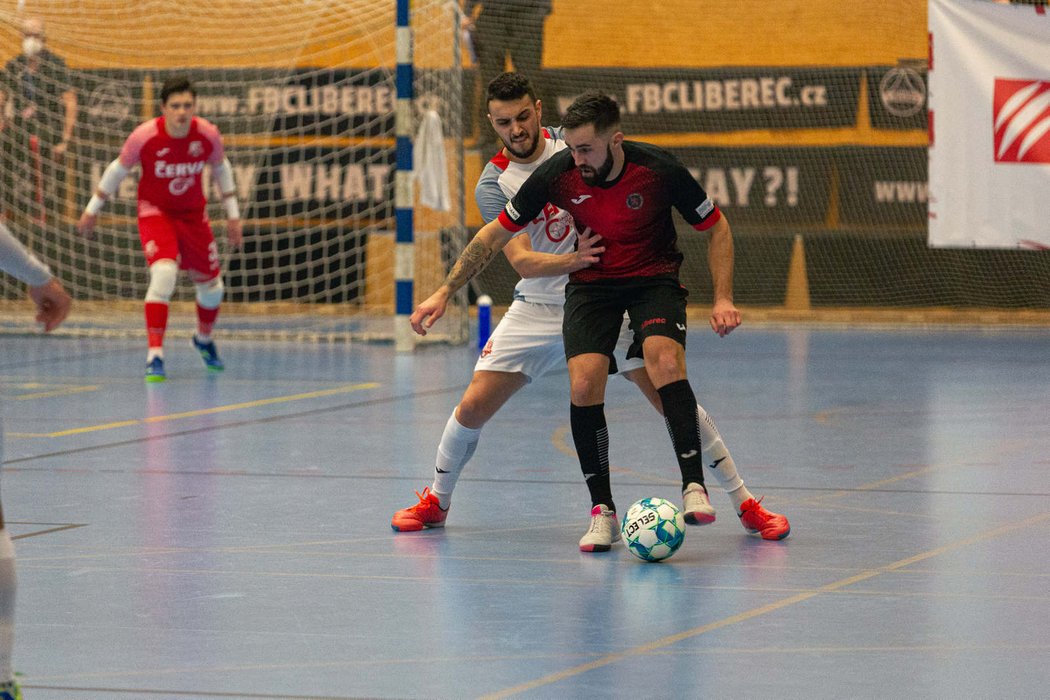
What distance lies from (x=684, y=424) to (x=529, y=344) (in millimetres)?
702

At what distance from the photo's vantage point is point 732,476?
18.7 ft

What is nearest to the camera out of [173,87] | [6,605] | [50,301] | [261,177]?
[6,605]

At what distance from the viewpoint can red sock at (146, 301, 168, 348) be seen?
11461mm

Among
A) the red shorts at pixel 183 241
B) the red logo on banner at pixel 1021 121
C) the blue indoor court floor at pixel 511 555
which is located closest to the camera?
the blue indoor court floor at pixel 511 555

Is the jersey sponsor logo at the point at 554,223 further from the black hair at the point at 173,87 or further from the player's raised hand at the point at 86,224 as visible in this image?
the player's raised hand at the point at 86,224

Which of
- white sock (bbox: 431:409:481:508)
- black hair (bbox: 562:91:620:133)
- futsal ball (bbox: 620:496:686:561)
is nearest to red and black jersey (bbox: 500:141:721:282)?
black hair (bbox: 562:91:620:133)

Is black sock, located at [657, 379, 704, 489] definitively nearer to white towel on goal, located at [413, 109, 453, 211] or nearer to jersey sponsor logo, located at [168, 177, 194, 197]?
jersey sponsor logo, located at [168, 177, 194, 197]

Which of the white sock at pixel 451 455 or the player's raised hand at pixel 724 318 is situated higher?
the player's raised hand at pixel 724 318

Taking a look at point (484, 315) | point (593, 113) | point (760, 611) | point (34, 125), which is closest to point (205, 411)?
point (484, 315)

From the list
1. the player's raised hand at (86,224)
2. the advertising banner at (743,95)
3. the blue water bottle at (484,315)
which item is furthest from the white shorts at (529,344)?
the advertising banner at (743,95)

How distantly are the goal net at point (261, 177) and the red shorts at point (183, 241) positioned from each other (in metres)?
4.30

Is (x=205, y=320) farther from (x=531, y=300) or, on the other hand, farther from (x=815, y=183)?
(x=815, y=183)

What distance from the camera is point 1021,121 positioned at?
1372 cm

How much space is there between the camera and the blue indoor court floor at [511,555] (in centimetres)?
392
